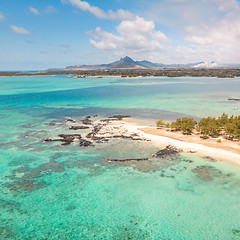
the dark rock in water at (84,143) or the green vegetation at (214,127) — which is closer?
the dark rock in water at (84,143)

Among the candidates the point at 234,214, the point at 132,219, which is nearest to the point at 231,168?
the point at 234,214

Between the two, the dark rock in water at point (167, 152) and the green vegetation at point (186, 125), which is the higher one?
the green vegetation at point (186, 125)

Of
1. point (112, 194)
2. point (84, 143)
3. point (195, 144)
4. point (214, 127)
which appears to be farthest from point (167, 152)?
point (84, 143)

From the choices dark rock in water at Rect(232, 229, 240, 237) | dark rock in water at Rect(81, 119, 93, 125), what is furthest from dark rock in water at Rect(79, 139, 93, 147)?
dark rock in water at Rect(232, 229, 240, 237)

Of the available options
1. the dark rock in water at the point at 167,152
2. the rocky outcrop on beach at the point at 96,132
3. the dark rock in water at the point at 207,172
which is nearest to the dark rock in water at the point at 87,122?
the rocky outcrop on beach at the point at 96,132

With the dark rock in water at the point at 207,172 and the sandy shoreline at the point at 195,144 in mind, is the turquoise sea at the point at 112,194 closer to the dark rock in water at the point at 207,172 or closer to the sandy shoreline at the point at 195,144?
the dark rock in water at the point at 207,172
